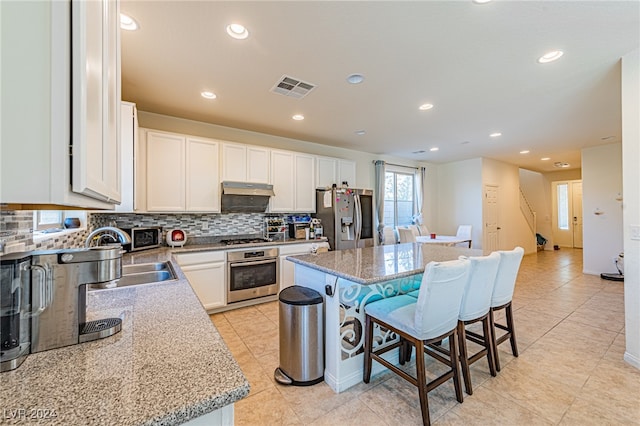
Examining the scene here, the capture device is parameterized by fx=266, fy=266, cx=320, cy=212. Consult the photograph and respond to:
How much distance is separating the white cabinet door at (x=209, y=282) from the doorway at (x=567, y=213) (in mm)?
11418

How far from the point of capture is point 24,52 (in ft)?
1.62

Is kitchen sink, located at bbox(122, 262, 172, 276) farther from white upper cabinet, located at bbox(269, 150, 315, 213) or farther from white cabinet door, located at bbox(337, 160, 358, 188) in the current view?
white cabinet door, located at bbox(337, 160, 358, 188)

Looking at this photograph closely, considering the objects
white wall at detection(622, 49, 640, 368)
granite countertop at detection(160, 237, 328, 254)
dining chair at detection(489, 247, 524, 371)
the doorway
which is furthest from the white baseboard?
the doorway

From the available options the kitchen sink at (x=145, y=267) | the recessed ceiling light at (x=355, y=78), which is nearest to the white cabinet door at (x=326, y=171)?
the recessed ceiling light at (x=355, y=78)

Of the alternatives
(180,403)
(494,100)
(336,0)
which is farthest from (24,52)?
(494,100)

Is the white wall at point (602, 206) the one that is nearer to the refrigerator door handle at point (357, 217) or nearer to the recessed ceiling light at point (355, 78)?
the refrigerator door handle at point (357, 217)

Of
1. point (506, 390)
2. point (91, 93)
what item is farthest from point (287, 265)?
point (91, 93)

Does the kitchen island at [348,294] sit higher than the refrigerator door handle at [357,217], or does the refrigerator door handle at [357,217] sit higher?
the refrigerator door handle at [357,217]

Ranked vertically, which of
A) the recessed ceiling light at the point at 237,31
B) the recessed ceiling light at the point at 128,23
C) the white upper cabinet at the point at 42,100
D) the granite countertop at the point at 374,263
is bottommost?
the granite countertop at the point at 374,263

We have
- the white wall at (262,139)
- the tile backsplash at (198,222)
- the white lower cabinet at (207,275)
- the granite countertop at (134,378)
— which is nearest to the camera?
the granite countertop at (134,378)

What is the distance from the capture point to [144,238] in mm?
3248

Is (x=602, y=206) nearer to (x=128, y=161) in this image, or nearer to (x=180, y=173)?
(x=180, y=173)

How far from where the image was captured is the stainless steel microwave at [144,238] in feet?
10.1

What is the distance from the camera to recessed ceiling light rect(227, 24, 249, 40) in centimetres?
195
